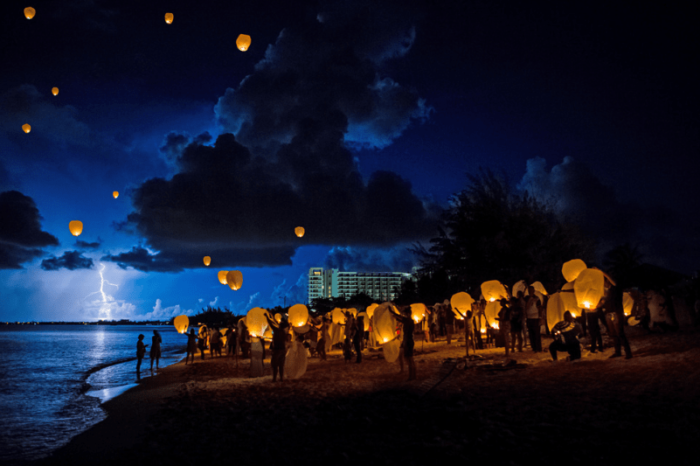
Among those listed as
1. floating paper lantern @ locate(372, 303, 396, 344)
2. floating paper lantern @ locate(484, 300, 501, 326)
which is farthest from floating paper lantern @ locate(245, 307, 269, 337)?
floating paper lantern @ locate(484, 300, 501, 326)

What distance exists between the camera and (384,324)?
32.2ft

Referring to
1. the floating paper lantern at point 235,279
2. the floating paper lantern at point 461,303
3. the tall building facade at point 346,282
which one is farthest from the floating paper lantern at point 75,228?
the tall building facade at point 346,282

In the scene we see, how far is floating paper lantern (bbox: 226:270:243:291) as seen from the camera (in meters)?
15.4

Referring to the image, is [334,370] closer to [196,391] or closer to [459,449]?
[196,391]

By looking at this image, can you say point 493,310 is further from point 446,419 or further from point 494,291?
point 446,419

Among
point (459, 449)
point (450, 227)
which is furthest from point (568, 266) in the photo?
point (450, 227)

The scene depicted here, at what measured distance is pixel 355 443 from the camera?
5348 mm

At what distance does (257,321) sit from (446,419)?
664 centimetres

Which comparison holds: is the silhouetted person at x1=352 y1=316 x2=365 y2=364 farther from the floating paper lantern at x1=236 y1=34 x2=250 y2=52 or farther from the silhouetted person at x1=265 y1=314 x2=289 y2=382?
the floating paper lantern at x1=236 y1=34 x2=250 y2=52

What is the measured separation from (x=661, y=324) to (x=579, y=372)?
7.50m

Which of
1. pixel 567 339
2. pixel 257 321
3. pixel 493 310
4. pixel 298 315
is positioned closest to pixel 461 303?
pixel 493 310

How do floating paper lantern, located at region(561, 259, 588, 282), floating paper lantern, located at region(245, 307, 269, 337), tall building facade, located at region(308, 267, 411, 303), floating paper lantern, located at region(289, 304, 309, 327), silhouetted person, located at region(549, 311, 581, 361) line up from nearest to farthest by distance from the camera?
silhouetted person, located at region(549, 311, 581, 361) → floating paper lantern, located at region(561, 259, 588, 282) → floating paper lantern, located at region(245, 307, 269, 337) → floating paper lantern, located at region(289, 304, 309, 327) → tall building facade, located at region(308, 267, 411, 303)

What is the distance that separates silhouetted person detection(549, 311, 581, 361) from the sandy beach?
28 cm

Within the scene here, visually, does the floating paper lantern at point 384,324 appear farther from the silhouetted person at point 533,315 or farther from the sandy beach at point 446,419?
the silhouetted person at point 533,315
